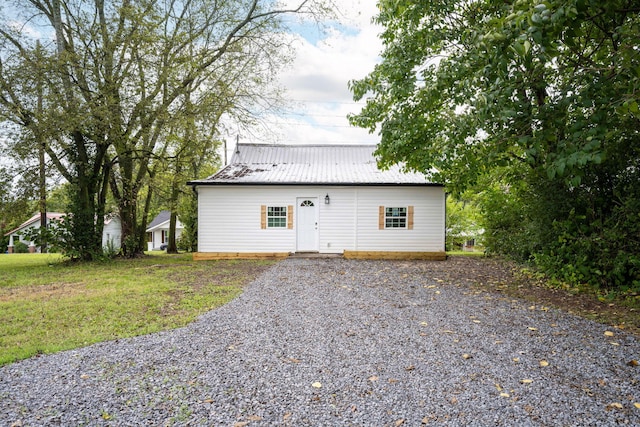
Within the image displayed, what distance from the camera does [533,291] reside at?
7.03 meters

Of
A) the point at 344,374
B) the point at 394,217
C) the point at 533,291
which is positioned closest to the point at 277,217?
the point at 394,217

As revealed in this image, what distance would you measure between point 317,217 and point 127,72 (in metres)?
7.23

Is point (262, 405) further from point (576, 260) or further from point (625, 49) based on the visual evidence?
point (576, 260)

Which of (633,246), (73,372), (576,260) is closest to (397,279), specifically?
(576,260)

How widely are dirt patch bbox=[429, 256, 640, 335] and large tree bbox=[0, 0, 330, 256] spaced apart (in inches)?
356

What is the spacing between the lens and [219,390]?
3096 mm

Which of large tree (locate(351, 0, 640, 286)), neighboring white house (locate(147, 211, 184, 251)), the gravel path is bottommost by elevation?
neighboring white house (locate(147, 211, 184, 251))

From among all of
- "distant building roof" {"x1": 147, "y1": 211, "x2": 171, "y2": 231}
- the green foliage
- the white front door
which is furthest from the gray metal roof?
"distant building roof" {"x1": 147, "y1": 211, "x2": 171, "y2": 231}

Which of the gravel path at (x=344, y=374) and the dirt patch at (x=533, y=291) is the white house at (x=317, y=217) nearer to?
the dirt patch at (x=533, y=291)

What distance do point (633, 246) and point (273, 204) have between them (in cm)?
964

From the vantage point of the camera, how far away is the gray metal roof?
12953mm

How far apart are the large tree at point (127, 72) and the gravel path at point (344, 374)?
27.1ft

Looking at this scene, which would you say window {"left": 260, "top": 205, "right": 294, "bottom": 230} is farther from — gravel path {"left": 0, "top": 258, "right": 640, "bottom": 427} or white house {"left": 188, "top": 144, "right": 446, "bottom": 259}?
gravel path {"left": 0, "top": 258, "right": 640, "bottom": 427}

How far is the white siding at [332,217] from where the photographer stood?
42.7ft
